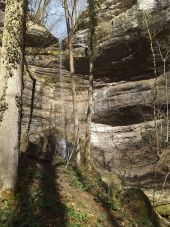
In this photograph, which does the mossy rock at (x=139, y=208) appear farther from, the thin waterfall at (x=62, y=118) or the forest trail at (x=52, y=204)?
the thin waterfall at (x=62, y=118)

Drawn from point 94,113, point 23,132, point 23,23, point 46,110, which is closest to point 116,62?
point 94,113

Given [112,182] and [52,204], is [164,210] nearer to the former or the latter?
[112,182]

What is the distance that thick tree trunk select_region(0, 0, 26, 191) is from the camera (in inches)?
284

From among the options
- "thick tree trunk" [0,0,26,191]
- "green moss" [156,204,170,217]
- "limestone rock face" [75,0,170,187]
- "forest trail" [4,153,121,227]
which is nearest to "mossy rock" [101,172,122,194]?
"forest trail" [4,153,121,227]

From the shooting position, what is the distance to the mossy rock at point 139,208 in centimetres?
889

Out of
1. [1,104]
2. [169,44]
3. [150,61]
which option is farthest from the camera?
[150,61]

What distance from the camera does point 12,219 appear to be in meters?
6.68

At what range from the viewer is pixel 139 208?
367 inches

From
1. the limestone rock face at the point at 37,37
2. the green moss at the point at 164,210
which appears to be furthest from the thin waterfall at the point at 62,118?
the green moss at the point at 164,210

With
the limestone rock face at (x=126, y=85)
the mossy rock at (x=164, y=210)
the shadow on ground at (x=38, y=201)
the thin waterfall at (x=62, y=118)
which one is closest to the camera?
the shadow on ground at (x=38, y=201)

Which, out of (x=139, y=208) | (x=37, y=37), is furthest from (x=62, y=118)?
(x=139, y=208)

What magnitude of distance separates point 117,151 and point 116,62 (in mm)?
5268

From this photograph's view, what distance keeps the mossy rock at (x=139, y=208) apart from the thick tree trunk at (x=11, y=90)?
3454 millimetres

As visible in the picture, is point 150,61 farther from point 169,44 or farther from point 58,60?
point 58,60
